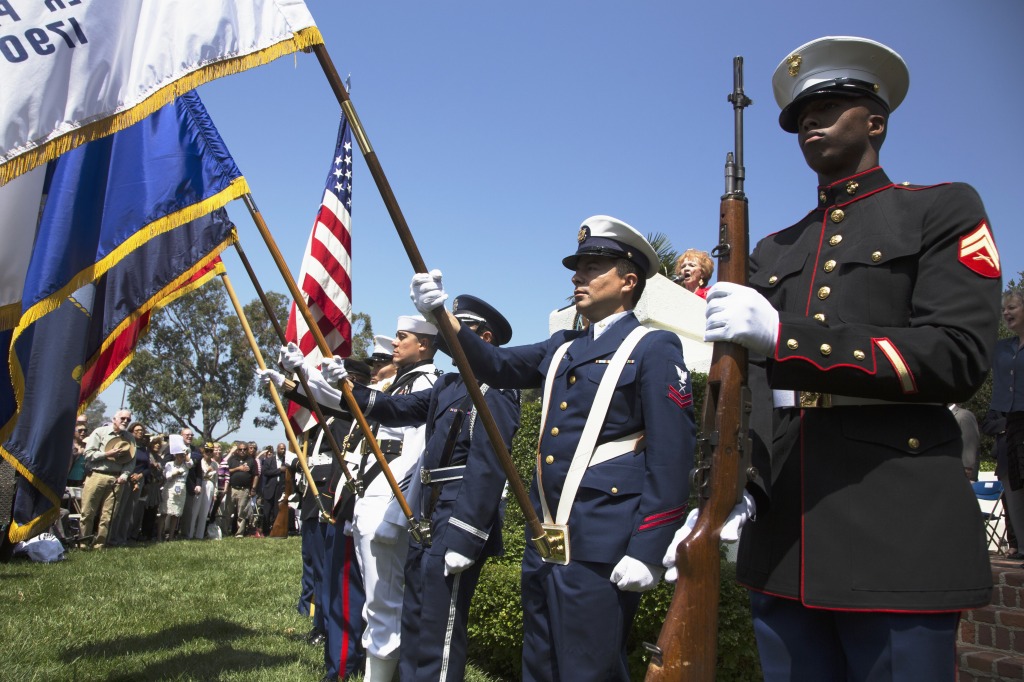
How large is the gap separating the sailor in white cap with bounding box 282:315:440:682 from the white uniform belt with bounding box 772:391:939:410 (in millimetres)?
3338

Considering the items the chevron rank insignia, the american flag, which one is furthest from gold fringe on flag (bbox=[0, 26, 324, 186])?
the american flag

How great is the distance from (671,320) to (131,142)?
3940 millimetres

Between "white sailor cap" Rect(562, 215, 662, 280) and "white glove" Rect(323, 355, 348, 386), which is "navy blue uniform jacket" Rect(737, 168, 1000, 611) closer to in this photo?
"white sailor cap" Rect(562, 215, 662, 280)

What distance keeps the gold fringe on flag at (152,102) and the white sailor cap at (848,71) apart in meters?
1.95

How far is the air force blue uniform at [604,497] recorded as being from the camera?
2947mm

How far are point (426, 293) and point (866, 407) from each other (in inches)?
67.3

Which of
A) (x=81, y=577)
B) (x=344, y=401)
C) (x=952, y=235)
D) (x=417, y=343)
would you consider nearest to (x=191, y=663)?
(x=344, y=401)

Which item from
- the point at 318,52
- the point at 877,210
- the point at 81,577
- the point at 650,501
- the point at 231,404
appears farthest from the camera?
the point at 231,404

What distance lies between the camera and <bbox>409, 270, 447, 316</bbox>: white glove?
3191 mm

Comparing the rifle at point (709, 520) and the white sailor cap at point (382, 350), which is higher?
the white sailor cap at point (382, 350)

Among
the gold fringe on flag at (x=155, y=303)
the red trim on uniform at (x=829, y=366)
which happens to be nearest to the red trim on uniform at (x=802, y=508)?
the red trim on uniform at (x=829, y=366)

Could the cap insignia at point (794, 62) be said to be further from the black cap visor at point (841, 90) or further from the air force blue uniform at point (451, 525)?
the air force blue uniform at point (451, 525)

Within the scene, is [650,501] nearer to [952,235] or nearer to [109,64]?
[952,235]

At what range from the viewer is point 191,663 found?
5676 millimetres
